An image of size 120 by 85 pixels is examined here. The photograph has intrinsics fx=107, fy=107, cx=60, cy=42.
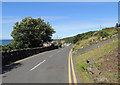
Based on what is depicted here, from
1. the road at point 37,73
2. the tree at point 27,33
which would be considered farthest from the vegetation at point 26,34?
the road at point 37,73

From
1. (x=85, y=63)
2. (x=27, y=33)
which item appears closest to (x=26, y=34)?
(x=27, y=33)

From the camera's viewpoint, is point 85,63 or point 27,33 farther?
point 27,33

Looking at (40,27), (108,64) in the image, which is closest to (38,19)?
(40,27)

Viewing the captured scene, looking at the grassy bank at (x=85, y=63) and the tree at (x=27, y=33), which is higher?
the tree at (x=27, y=33)

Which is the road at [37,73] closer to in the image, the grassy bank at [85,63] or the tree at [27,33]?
the grassy bank at [85,63]

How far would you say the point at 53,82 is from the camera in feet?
20.4

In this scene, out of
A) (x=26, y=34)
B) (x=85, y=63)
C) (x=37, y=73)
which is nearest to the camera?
(x=37, y=73)

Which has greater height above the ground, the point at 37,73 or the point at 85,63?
the point at 85,63

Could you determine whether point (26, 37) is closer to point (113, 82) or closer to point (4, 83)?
point (4, 83)

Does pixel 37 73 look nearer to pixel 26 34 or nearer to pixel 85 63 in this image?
pixel 85 63

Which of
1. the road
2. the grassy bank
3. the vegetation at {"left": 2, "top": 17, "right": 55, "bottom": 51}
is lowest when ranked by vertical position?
the road

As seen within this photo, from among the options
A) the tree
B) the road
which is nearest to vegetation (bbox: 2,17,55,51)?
the tree

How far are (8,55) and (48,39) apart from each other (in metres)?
28.0

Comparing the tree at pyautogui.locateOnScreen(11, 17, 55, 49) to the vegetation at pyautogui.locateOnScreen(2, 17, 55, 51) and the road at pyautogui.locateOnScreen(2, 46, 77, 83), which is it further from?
the road at pyautogui.locateOnScreen(2, 46, 77, 83)
